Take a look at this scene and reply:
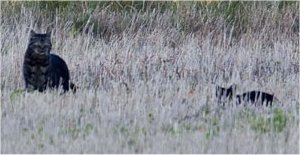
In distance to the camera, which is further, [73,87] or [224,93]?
[73,87]

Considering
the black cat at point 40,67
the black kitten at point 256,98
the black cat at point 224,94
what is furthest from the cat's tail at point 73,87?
the black kitten at point 256,98

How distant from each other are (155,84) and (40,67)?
113cm

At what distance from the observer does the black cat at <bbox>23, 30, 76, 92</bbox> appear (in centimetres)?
902

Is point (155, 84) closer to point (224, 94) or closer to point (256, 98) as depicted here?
point (224, 94)

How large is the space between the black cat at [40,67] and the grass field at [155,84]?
8.9 inches

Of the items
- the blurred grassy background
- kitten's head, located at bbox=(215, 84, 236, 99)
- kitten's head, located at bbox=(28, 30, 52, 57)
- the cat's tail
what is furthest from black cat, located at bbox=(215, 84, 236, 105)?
the blurred grassy background

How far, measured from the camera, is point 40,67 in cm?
912

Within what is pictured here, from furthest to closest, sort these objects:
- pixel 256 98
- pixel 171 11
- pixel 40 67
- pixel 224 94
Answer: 1. pixel 171 11
2. pixel 40 67
3. pixel 224 94
4. pixel 256 98

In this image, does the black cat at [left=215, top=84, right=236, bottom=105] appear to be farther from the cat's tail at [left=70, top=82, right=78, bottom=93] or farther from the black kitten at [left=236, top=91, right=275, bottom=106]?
the cat's tail at [left=70, top=82, right=78, bottom=93]

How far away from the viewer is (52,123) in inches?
287

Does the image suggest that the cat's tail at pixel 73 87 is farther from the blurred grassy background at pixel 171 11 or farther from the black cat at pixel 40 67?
the blurred grassy background at pixel 171 11

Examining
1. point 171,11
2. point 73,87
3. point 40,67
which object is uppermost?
point 171,11

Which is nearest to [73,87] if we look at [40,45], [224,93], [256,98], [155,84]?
[40,45]

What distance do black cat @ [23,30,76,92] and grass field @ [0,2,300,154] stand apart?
227mm
